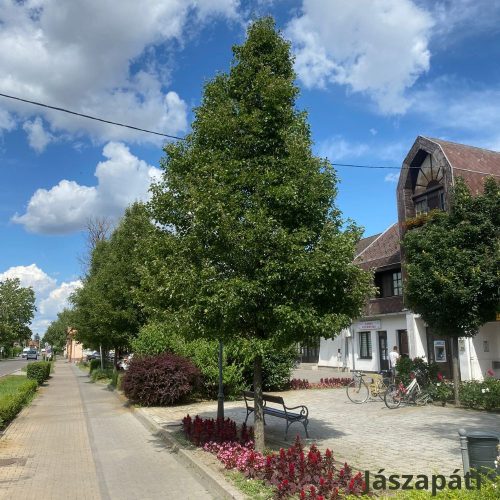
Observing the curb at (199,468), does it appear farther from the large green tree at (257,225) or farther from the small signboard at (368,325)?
the small signboard at (368,325)

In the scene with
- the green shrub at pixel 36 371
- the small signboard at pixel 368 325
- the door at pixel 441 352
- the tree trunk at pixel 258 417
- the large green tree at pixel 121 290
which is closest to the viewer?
the tree trunk at pixel 258 417

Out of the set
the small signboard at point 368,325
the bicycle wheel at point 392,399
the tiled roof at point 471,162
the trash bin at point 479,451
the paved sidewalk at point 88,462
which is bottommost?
the paved sidewalk at point 88,462

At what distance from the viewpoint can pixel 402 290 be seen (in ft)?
60.4

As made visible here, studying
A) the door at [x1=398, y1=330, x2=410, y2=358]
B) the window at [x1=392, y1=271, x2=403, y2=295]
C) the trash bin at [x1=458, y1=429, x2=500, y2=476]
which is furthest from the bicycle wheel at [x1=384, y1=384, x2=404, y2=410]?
the window at [x1=392, y1=271, x2=403, y2=295]

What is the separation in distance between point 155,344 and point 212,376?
8.17ft

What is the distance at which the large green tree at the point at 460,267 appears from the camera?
A: 13891mm

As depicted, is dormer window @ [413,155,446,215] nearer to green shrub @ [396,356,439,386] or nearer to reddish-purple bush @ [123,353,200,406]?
green shrub @ [396,356,439,386]

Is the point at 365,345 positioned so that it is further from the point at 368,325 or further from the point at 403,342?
the point at 403,342

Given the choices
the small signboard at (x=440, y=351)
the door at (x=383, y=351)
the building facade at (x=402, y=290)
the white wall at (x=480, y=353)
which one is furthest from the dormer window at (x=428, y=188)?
the door at (x=383, y=351)

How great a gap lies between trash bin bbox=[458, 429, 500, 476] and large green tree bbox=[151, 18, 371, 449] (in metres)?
2.55

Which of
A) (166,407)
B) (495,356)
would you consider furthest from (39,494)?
(495,356)

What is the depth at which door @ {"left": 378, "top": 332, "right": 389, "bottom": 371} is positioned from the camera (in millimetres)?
28234

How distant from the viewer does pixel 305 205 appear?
7.92 meters

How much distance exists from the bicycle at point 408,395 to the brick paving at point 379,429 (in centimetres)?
25
